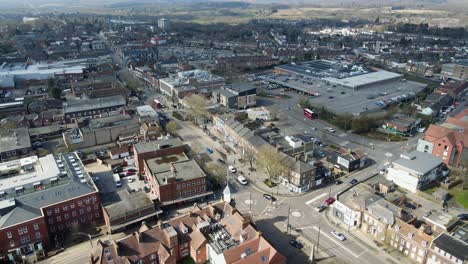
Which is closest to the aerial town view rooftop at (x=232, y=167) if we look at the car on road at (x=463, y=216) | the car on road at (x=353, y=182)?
the car on road at (x=463, y=216)

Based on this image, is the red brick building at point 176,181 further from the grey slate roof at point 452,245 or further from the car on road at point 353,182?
the grey slate roof at point 452,245

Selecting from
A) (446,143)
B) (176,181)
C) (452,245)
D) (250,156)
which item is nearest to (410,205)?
(452,245)

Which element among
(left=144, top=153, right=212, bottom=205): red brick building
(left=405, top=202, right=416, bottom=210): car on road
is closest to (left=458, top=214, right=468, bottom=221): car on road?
(left=405, top=202, right=416, bottom=210): car on road

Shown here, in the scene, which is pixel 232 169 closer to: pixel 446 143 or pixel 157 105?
pixel 446 143

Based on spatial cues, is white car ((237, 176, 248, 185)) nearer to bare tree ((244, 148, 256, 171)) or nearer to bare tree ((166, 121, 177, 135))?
bare tree ((244, 148, 256, 171))

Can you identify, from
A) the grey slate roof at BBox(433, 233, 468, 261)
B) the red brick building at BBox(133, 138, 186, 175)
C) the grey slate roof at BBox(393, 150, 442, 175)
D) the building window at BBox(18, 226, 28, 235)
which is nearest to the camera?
the grey slate roof at BBox(433, 233, 468, 261)

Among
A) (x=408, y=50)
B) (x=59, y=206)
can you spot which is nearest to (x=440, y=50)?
(x=408, y=50)
